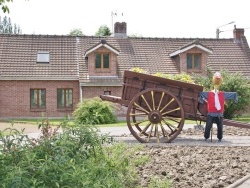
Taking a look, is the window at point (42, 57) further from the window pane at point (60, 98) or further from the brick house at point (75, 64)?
the window pane at point (60, 98)

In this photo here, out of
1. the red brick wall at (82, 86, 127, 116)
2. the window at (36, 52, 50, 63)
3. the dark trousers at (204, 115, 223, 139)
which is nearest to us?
the dark trousers at (204, 115, 223, 139)

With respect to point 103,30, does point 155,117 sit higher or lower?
lower

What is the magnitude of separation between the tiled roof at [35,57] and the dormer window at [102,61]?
1473 mm

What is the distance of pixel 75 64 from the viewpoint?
36.2 meters

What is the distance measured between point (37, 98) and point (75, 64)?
3.51 metres

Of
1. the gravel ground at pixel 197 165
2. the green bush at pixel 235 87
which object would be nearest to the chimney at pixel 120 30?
the green bush at pixel 235 87

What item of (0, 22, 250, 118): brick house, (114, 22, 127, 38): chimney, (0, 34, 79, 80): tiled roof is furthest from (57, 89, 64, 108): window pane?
(114, 22, 127, 38): chimney

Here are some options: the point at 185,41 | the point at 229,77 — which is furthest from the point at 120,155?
the point at 185,41

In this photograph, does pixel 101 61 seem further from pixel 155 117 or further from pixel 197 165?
pixel 197 165

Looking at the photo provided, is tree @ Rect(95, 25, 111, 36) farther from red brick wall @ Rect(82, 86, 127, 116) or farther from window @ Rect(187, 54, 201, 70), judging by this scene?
red brick wall @ Rect(82, 86, 127, 116)

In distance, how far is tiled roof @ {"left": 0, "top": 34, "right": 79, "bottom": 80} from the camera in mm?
35000

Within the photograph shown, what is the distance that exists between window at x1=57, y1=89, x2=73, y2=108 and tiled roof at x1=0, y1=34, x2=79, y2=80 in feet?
3.80

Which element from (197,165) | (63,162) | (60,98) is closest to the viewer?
(63,162)

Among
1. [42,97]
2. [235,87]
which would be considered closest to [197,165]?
[235,87]
